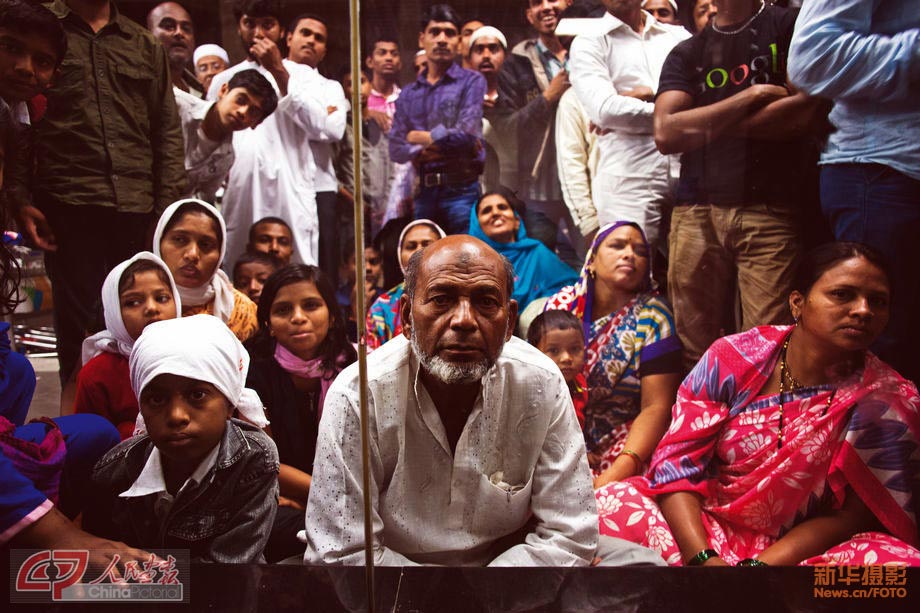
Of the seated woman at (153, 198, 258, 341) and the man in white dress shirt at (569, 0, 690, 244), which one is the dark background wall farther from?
the seated woman at (153, 198, 258, 341)

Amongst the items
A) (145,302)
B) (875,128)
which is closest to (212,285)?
(145,302)

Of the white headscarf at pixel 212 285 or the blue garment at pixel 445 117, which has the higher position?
the blue garment at pixel 445 117

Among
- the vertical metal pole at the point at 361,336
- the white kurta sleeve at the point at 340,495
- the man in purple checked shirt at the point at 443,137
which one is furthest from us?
the man in purple checked shirt at the point at 443,137

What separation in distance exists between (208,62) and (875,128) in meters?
1.93

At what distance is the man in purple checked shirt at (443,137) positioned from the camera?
2.27m

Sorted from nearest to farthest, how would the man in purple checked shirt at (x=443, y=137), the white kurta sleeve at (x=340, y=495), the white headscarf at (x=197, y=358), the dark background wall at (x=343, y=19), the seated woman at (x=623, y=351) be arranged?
the white kurta sleeve at (x=340, y=495) < the white headscarf at (x=197, y=358) < the dark background wall at (x=343, y=19) < the man in purple checked shirt at (x=443, y=137) < the seated woman at (x=623, y=351)

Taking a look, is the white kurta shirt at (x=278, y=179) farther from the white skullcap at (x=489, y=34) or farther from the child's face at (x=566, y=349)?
the child's face at (x=566, y=349)

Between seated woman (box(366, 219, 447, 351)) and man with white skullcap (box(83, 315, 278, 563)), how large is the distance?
16.3 inches

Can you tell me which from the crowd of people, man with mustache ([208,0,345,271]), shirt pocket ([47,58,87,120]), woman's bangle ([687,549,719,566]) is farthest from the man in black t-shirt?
shirt pocket ([47,58,87,120])

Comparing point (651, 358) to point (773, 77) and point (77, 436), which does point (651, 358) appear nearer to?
point (773, 77)

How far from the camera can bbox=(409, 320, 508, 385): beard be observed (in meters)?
1.89

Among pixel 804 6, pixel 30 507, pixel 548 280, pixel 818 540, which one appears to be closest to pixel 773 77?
pixel 804 6

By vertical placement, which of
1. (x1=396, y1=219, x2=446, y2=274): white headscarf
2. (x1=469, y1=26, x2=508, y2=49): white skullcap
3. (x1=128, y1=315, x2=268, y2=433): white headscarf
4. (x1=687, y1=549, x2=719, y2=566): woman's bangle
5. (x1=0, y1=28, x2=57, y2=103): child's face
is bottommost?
(x1=687, y1=549, x2=719, y2=566): woman's bangle

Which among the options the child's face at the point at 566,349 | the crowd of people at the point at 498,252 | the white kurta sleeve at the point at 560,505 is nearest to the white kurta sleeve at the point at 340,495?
the crowd of people at the point at 498,252
